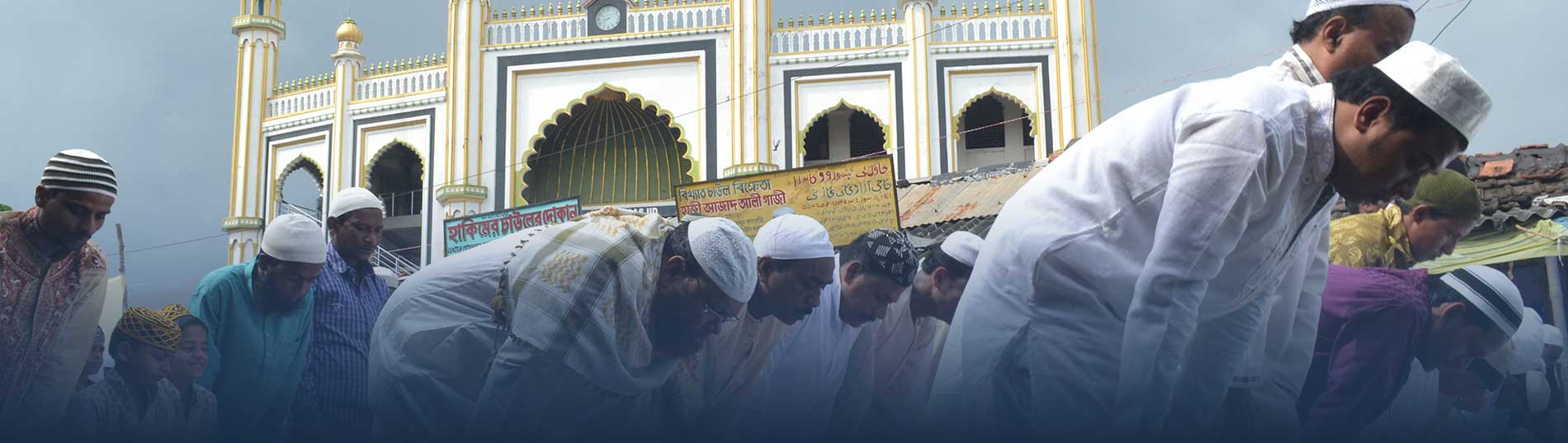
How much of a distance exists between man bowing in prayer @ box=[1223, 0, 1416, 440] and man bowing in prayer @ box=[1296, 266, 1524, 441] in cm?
12

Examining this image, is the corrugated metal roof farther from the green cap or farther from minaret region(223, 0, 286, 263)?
minaret region(223, 0, 286, 263)

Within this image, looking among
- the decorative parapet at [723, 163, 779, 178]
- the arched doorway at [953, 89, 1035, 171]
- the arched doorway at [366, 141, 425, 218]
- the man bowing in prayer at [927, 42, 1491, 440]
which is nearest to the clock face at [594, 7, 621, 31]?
the decorative parapet at [723, 163, 779, 178]

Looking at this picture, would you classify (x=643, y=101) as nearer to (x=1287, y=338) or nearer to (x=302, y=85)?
(x=302, y=85)

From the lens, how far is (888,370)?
339 cm

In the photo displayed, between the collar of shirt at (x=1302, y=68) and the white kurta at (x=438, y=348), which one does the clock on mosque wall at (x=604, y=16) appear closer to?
the white kurta at (x=438, y=348)

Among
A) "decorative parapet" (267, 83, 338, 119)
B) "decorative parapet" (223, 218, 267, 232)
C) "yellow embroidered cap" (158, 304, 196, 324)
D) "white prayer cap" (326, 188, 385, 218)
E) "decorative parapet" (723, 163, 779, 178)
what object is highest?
"decorative parapet" (267, 83, 338, 119)

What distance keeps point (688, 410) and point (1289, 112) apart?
1.45 meters

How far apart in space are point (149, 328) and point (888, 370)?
1809 millimetres

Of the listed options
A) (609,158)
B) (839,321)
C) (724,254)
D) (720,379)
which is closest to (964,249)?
(839,321)

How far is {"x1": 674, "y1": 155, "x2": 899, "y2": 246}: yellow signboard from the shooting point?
25.8 feet

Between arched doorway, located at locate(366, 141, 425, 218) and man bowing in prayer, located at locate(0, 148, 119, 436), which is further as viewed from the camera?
arched doorway, located at locate(366, 141, 425, 218)

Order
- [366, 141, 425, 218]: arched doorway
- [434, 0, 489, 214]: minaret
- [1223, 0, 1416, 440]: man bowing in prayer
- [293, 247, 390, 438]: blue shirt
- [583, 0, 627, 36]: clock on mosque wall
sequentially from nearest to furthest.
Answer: [1223, 0, 1416, 440]: man bowing in prayer, [293, 247, 390, 438]: blue shirt, [434, 0, 489, 214]: minaret, [583, 0, 627, 36]: clock on mosque wall, [366, 141, 425, 218]: arched doorway

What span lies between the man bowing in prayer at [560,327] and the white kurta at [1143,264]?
58 centimetres

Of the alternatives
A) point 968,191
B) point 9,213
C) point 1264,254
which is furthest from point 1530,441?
point 968,191
